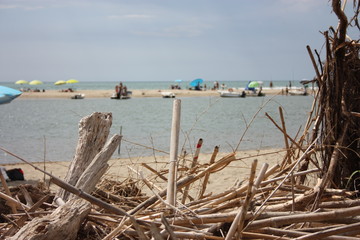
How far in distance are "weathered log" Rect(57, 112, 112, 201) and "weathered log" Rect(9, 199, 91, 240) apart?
861 millimetres

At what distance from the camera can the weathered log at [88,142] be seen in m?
2.89

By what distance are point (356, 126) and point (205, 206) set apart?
126cm

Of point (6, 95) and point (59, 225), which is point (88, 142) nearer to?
point (59, 225)

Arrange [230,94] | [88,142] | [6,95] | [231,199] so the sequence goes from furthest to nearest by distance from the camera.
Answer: [230,94], [6,95], [88,142], [231,199]

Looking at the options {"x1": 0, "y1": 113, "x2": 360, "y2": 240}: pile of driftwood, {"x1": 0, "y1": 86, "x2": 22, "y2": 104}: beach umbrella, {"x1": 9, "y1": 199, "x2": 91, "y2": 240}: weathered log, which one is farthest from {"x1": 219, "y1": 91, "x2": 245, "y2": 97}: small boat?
{"x1": 9, "y1": 199, "x2": 91, "y2": 240}: weathered log

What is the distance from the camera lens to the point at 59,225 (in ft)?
6.32

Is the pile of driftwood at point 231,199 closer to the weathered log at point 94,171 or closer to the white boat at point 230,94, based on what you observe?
the weathered log at point 94,171

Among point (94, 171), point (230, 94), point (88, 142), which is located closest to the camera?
point (94, 171)

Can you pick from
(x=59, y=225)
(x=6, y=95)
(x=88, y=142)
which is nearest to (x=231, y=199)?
(x=59, y=225)

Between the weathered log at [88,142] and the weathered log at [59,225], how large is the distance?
86cm

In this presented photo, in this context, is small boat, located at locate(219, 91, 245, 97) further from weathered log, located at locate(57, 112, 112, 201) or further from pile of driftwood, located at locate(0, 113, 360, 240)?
pile of driftwood, located at locate(0, 113, 360, 240)

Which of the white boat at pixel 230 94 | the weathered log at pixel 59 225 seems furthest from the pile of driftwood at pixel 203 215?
the white boat at pixel 230 94

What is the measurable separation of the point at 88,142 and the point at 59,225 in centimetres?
111

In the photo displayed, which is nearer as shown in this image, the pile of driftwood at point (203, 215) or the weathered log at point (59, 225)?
the pile of driftwood at point (203, 215)
